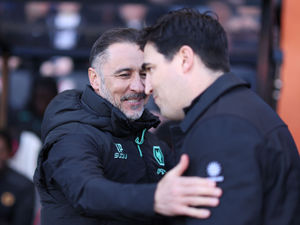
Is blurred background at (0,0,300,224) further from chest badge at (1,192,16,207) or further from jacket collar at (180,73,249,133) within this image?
jacket collar at (180,73,249,133)

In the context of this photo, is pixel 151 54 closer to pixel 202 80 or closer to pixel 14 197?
pixel 202 80

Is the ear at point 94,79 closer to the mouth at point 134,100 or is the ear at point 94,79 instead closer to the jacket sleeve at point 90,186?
the mouth at point 134,100

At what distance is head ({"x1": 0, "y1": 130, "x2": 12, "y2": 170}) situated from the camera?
4.63 metres

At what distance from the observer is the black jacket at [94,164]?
1727 millimetres

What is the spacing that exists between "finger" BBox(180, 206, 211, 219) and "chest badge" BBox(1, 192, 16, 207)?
317 cm

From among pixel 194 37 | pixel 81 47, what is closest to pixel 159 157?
pixel 194 37

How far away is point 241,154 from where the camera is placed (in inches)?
59.7

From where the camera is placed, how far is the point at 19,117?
6258 millimetres

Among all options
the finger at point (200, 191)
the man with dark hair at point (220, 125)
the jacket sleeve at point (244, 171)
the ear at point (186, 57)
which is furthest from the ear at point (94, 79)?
the finger at point (200, 191)

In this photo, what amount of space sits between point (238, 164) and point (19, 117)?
5.13m

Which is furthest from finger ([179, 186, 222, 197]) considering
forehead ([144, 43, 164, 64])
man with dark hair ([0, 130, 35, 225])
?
man with dark hair ([0, 130, 35, 225])

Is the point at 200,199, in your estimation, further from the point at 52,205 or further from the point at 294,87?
the point at 294,87

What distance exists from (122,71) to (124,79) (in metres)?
0.04

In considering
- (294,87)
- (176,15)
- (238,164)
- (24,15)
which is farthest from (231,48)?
(238,164)
